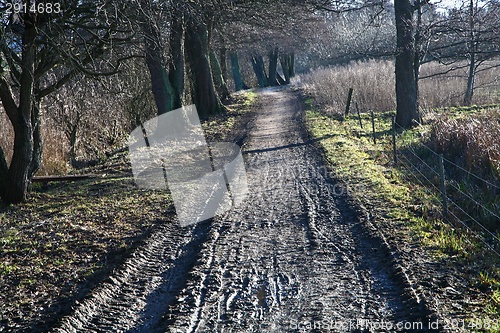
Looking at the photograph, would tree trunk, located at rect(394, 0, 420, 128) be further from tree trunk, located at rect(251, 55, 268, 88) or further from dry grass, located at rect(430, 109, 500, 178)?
tree trunk, located at rect(251, 55, 268, 88)

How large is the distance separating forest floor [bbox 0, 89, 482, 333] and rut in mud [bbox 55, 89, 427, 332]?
0.06 ft

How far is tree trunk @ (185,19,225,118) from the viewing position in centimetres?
2291

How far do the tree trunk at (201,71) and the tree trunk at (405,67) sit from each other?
8.85m

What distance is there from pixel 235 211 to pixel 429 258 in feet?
12.2

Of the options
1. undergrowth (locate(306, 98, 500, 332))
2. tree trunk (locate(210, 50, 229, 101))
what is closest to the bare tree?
undergrowth (locate(306, 98, 500, 332))

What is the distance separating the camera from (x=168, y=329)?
488cm

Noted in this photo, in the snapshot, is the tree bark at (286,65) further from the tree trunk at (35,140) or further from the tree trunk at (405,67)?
the tree trunk at (35,140)

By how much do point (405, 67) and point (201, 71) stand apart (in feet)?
31.0

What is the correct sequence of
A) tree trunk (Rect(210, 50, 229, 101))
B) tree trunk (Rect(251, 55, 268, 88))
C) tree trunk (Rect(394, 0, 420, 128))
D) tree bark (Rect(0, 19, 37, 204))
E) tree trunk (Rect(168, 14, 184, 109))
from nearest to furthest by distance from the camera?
tree bark (Rect(0, 19, 37, 204)) < tree trunk (Rect(394, 0, 420, 128)) < tree trunk (Rect(168, 14, 184, 109)) < tree trunk (Rect(210, 50, 229, 101)) < tree trunk (Rect(251, 55, 268, 88))

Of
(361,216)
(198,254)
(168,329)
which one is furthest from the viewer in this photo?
(361,216)

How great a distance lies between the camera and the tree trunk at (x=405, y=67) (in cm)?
1672

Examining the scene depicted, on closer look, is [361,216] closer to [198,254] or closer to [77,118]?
[198,254]

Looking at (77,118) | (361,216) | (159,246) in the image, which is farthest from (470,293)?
(77,118)

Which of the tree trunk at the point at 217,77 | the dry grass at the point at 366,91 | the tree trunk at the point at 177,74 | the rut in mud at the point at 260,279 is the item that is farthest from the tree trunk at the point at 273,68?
the rut in mud at the point at 260,279
